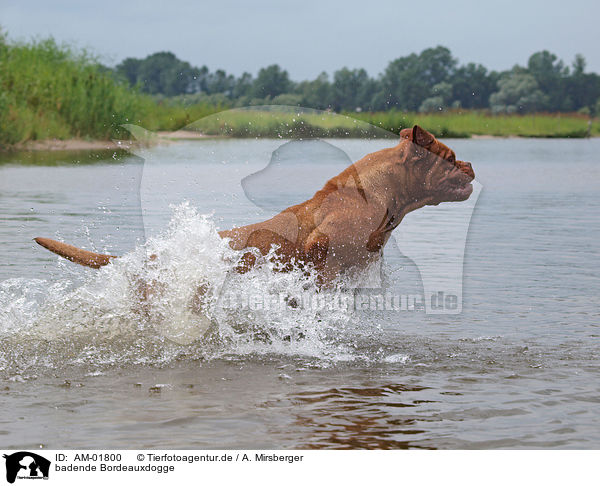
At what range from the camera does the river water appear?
13.6 feet

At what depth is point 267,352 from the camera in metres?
5.61

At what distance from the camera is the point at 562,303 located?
7.20 metres

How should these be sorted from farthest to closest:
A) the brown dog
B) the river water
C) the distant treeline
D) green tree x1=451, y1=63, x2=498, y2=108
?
1. green tree x1=451, y1=63, x2=498, y2=108
2. the distant treeline
3. the brown dog
4. the river water

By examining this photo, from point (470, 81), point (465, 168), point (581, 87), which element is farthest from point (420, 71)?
point (465, 168)

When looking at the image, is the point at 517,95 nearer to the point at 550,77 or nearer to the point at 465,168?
the point at 550,77

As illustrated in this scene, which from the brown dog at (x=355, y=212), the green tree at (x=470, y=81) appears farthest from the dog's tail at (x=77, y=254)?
the green tree at (x=470, y=81)

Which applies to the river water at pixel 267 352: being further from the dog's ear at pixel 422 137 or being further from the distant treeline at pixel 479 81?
the distant treeline at pixel 479 81

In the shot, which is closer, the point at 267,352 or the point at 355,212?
the point at 355,212

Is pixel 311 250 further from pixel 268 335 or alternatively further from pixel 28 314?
pixel 28 314
